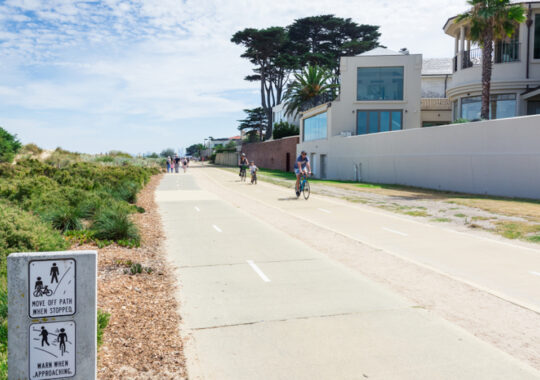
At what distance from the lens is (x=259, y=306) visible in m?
6.31

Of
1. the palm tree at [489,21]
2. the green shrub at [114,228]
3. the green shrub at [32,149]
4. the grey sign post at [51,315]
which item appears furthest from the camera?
the green shrub at [32,149]

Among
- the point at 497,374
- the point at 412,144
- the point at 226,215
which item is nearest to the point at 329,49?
the point at 412,144

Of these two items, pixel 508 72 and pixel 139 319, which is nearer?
pixel 139 319

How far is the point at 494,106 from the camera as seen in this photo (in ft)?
102

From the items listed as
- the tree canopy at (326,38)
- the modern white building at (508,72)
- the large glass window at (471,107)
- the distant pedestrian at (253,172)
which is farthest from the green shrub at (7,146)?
the tree canopy at (326,38)

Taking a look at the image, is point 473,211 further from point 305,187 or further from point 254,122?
point 254,122

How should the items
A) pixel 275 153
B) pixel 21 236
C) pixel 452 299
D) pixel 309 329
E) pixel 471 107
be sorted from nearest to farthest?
pixel 309 329 → pixel 452 299 → pixel 21 236 → pixel 471 107 → pixel 275 153

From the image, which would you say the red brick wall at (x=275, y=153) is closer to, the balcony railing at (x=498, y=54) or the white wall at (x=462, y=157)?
the white wall at (x=462, y=157)

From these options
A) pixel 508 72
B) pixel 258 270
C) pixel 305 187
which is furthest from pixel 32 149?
pixel 258 270

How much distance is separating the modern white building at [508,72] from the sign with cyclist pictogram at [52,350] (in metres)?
28.3

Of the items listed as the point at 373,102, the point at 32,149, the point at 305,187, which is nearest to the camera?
the point at 305,187

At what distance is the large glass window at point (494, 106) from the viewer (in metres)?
30.2

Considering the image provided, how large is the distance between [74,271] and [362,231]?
10.2m

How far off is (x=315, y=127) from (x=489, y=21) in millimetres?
21933
